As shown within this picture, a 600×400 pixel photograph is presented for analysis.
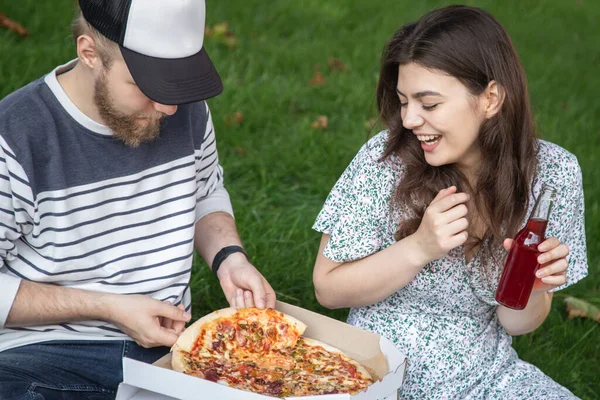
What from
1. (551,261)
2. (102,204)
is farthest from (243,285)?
(551,261)

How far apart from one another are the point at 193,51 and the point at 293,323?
2.86 ft

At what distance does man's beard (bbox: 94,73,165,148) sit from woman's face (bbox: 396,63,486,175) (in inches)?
29.8

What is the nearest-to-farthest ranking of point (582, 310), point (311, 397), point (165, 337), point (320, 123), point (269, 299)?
point (311, 397) → point (165, 337) → point (269, 299) → point (582, 310) → point (320, 123)

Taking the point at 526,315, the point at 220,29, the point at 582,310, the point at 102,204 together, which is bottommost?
the point at 582,310

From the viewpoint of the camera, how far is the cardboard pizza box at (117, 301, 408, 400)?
231cm

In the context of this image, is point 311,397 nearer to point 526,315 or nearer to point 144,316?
point 144,316

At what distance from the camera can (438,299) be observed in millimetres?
3025

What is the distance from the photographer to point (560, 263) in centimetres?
271

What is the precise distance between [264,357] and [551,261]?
0.90m

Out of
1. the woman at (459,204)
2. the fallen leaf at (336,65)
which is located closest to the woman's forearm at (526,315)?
the woman at (459,204)

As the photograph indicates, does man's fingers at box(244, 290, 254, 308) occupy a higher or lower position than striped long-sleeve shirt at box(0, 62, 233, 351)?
lower

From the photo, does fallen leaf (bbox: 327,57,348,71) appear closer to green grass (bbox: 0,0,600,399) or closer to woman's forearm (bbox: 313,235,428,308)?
green grass (bbox: 0,0,600,399)

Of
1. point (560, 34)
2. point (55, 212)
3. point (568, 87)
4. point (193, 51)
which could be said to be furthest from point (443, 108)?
point (560, 34)

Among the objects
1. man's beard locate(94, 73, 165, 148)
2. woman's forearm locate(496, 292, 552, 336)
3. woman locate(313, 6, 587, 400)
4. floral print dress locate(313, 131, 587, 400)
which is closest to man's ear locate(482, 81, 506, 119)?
woman locate(313, 6, 587, 400)
